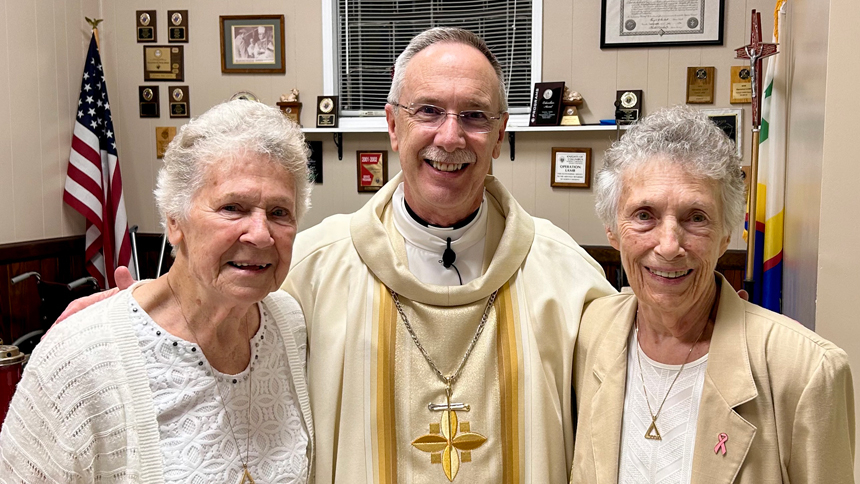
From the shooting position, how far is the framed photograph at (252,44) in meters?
4.74

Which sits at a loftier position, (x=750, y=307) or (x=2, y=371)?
(x=750, y=307)

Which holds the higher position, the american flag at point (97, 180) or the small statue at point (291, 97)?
the small statue at point (291, 97)

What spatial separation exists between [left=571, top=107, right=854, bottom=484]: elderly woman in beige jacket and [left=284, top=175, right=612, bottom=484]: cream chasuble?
189mm

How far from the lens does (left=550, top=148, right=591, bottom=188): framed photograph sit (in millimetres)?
4426

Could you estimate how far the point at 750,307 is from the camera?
1.45 meters

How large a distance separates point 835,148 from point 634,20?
2.87 meters

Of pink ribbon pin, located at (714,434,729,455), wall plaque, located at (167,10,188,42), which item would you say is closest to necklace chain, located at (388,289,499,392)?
pink ribbon pin, located at (714,434,729,455)

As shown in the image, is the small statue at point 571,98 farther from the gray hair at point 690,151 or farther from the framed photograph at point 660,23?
the gray hair at point 690,151

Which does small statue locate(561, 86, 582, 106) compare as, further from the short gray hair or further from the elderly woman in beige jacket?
the short gray hair

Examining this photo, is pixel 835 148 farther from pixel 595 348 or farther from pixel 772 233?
pixel 772 233

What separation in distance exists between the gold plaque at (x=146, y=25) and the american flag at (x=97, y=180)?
361 millimetres

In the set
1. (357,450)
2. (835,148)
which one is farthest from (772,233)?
(357,450)

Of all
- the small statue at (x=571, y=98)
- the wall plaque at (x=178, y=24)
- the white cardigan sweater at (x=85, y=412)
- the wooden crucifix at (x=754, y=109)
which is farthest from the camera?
the wall plaque at (x=178, y=24)

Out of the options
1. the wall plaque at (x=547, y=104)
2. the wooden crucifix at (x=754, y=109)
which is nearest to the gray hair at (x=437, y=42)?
the wooden crucifix at (x=754, y=109)
